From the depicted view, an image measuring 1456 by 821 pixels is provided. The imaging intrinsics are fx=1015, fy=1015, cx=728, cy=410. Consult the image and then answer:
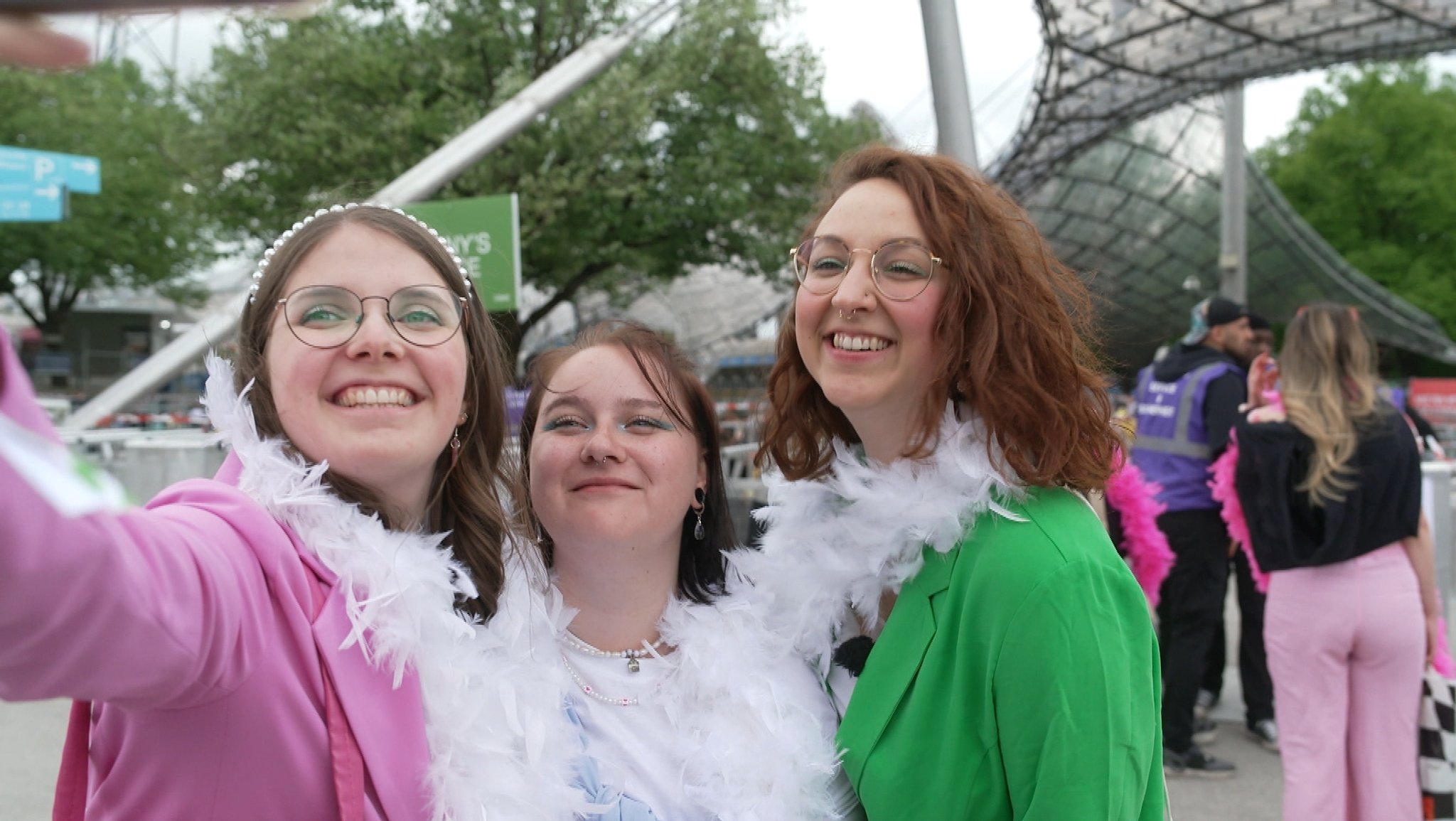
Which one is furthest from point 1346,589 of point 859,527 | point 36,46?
point 36,46

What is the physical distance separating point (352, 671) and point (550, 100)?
409 inches

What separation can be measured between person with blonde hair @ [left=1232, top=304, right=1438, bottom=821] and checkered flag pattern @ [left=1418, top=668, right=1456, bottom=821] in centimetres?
4

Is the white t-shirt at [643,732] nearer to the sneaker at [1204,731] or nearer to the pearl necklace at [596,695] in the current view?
the pearl necklace at [596,695]

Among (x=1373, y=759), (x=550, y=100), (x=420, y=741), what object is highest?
(x=550, y=100)

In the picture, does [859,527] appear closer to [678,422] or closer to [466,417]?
[678,422]

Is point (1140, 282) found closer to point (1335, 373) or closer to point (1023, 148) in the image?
point (1023, 148)

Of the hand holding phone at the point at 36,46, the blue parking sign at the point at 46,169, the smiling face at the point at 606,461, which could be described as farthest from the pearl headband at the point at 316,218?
the blue parking sign at the point at 46,169

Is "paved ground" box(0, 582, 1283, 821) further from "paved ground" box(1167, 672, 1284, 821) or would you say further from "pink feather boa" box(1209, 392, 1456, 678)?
"pink feather boa" box(1209, 392, 1456, 678)

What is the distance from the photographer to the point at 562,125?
13.1 meters

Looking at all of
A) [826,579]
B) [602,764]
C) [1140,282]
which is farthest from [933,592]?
[1140,282]

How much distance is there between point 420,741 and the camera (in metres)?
1.30

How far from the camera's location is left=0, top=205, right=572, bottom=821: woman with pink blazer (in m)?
0.84

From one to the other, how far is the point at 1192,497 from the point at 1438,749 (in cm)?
156

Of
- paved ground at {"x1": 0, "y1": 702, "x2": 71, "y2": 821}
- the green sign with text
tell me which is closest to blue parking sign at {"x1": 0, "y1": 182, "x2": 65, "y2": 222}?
the green sign with text
